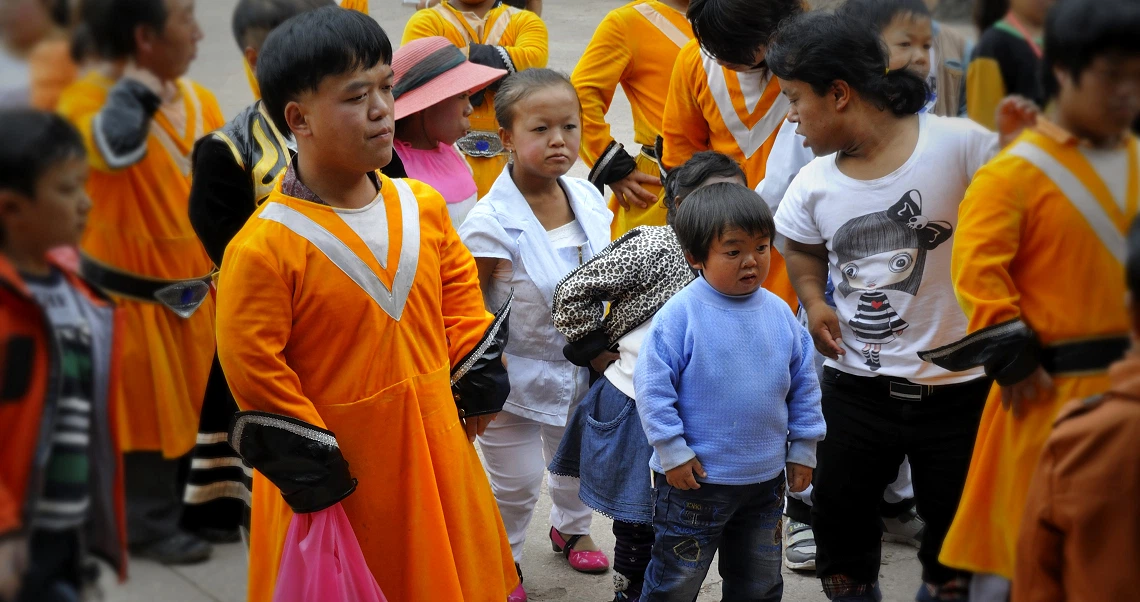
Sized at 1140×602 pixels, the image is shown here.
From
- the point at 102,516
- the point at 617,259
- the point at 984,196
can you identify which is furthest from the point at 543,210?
the point at 102,516

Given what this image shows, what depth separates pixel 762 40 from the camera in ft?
10.4

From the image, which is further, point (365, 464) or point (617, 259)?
point (617, 259)

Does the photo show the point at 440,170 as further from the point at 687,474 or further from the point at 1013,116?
the point at 1013,116

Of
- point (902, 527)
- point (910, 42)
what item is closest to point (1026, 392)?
point (910, 42)

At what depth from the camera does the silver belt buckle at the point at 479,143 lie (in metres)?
4.28

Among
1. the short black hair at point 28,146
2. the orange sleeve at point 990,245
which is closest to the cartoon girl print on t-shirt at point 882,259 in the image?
the orange sleeve at point 990,245

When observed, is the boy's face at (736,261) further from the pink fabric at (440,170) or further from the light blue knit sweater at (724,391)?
the pink fabric at (440,170)

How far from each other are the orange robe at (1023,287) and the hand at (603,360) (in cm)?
153

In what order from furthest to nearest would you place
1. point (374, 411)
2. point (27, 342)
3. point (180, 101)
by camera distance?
point (374, 411), point (180, 101), point (27, 342)

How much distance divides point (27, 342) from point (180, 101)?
0.38 m

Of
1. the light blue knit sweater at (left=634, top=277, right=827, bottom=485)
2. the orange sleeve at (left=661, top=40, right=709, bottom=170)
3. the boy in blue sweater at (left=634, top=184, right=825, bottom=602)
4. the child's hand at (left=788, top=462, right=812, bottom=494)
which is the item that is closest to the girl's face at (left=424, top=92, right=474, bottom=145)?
the orange sleeve at (left=661, top=40, right=709, bottom=170)

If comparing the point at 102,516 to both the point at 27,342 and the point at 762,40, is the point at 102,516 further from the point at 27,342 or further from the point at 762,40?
the point at 762,40

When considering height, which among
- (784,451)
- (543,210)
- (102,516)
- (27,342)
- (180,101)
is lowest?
(784,451)

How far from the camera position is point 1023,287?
1.17m
